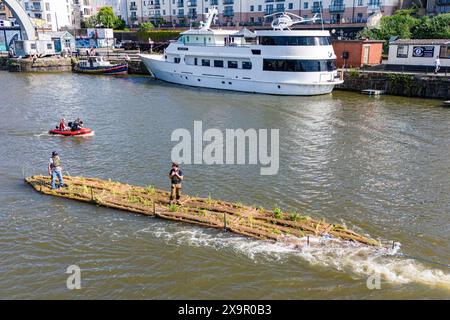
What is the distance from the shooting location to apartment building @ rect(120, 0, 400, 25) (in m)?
69.9

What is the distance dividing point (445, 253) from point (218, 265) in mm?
7288

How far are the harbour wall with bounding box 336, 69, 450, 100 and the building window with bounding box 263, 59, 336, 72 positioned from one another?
366cm

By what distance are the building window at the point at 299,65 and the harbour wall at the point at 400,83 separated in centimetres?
366

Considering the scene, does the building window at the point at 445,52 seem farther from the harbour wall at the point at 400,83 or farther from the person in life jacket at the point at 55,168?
the person in life jacket at the point at 55,168

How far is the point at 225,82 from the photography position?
153ft

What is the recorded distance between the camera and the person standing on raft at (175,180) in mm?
16562

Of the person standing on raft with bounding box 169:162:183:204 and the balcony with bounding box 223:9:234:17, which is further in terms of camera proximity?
the balcony with bounding box 223:9:234:17

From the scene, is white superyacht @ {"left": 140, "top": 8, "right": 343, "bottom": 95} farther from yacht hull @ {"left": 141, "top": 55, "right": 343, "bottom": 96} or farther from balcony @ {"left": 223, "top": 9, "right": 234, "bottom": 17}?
balcony @ {"left": 223, "top": 9, "right": 234, "bottom": 17}

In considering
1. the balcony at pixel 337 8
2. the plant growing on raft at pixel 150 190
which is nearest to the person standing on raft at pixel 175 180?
the plant growing on raft at pixel 150 190

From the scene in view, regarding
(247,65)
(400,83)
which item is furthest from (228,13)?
(400,83)

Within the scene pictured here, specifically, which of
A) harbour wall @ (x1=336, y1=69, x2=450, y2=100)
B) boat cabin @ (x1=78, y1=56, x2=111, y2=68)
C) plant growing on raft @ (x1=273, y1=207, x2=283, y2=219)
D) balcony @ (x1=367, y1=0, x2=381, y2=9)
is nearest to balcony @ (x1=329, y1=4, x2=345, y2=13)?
balcony @ (x1=367, y1=0, x2=381, y2=9)

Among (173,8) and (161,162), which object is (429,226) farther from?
(173,8)

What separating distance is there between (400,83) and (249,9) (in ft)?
157

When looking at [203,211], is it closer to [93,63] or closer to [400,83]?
[400,83]
